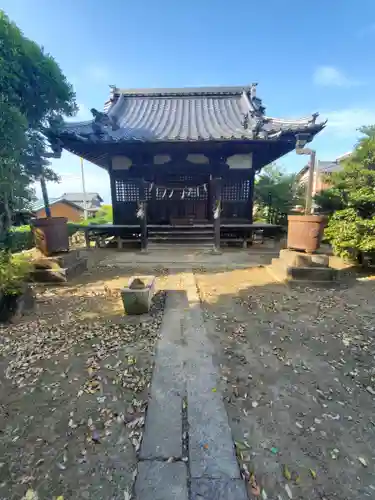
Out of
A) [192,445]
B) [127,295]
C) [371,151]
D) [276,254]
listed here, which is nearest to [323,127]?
[371,151]

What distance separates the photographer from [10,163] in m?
5.12

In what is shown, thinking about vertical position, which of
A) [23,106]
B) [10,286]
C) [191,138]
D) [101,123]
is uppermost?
[101,123]

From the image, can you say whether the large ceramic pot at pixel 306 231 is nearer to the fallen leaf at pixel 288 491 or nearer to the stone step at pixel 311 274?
the stone step at pixel 311 274

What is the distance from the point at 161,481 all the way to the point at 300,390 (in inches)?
56.7

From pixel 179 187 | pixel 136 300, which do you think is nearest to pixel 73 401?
pixel 136 300

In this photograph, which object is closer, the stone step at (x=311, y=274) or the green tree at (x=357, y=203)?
the stone step at (x=311, y=274)

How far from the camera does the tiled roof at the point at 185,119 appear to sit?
7.86 meters

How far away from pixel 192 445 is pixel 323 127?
8657mm

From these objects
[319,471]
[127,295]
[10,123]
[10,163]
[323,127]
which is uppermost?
[323,127]

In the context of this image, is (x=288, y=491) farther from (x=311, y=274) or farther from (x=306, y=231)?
(x=306, y=231)

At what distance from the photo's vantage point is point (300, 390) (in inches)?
87.0

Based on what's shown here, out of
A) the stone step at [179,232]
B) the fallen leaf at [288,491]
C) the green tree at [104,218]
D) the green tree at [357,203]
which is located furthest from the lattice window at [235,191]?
the green tree at [104,218]

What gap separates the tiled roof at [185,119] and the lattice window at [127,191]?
6.48 ft

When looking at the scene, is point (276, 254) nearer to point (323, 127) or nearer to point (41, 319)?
point (323, 127)
